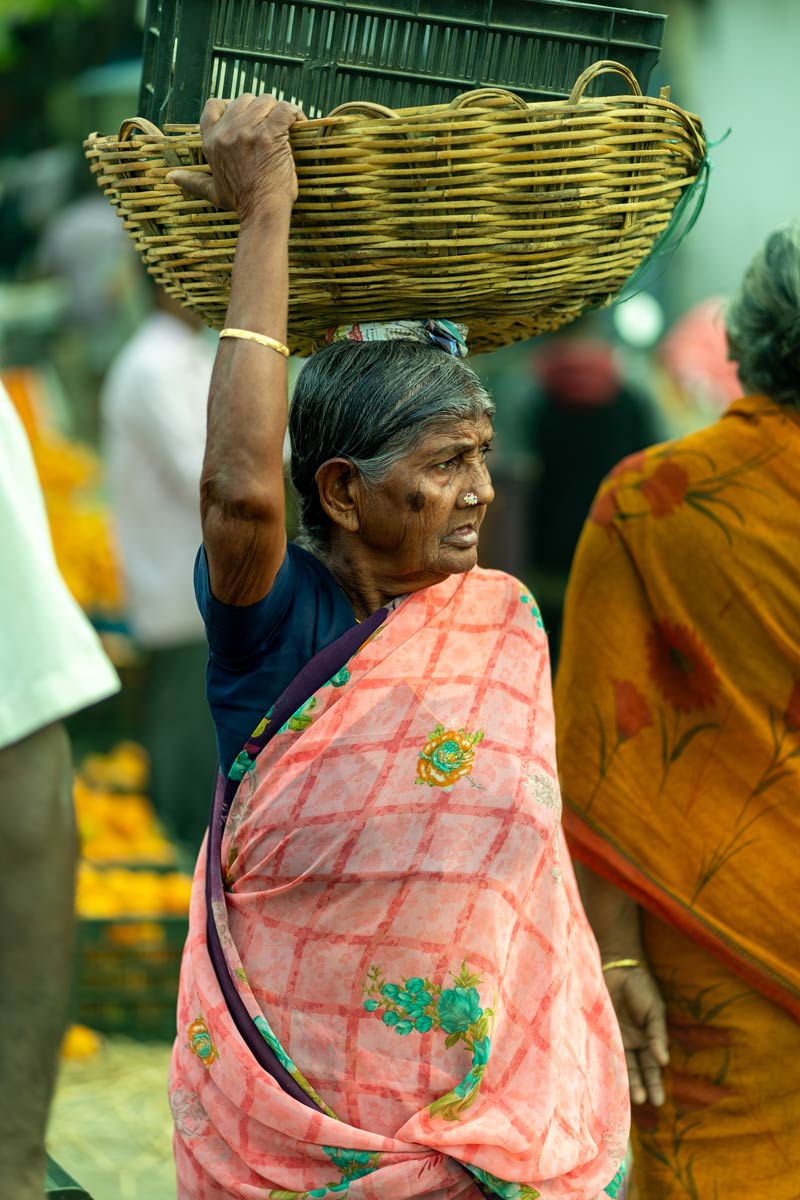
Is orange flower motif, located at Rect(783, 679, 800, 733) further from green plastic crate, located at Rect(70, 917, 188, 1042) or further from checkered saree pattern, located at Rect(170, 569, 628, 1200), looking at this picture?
green plastic crate, located at Rect(70, 917, 188, 1042)

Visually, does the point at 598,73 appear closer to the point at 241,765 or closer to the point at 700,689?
the point at 241,765

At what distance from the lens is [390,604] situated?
2186mm

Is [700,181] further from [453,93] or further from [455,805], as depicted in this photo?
[455,805]

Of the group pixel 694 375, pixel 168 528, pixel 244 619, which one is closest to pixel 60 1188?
pixel 244 619

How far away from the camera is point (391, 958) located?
6.82ft

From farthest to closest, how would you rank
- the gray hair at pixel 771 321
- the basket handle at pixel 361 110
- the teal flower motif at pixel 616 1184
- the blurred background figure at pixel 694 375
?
1. the blurred background figure at pixel 694 375
2. the gray hair at pixel 771 321
3. the teal flower motif at pixel 616 1184
4. the basket handle at pixel 361 110

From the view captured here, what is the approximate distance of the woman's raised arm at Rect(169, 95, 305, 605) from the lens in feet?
6.27

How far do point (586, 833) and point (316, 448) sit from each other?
106cm

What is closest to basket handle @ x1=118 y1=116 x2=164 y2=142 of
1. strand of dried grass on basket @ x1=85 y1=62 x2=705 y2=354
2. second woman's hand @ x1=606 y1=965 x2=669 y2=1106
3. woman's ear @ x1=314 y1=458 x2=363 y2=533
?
strand of dried grass on basket @ x1=85 y1=62 x2=705 y2=354

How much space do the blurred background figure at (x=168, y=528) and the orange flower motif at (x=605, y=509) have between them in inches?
126

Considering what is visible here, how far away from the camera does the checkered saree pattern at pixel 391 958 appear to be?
6.79 ft

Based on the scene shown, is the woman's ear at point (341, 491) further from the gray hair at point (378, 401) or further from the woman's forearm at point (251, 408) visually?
the woman's forearm at point (251, 408)

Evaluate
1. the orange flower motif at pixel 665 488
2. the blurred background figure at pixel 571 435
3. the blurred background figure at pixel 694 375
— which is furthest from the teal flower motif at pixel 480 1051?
the blurred background figure at pixel 694 375

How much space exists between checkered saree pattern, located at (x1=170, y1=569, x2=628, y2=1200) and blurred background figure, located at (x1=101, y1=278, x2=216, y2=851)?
12.5 ft
